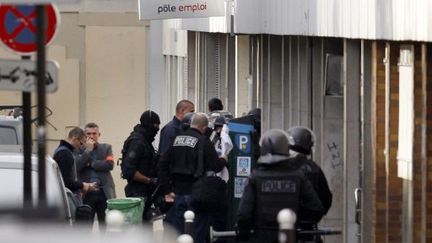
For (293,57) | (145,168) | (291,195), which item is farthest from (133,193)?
(291,195)

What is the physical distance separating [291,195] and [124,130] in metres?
25.0

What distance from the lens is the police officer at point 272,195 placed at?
11.6m

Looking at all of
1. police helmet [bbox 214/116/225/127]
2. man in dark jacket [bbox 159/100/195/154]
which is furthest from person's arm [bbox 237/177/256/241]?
police helmet [bbox 214/116/225/127]

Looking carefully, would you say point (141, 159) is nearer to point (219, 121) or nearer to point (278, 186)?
point (219, 121)

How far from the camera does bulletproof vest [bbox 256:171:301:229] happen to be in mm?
11547

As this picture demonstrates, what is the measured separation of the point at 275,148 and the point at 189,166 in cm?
488

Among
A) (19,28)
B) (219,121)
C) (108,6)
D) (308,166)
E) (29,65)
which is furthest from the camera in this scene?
(108,6)

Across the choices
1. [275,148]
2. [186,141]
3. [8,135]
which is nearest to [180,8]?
[8,135]

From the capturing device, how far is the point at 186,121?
1825cm

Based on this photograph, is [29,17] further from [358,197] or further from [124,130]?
[124,130]

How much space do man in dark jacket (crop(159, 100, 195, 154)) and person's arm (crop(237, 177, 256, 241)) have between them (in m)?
6.04

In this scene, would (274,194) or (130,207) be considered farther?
(130,207)

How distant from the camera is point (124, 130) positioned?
3641 centimetres

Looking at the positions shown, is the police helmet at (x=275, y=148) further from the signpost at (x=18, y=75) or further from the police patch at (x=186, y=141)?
the police patch at (x=186, y=141)
